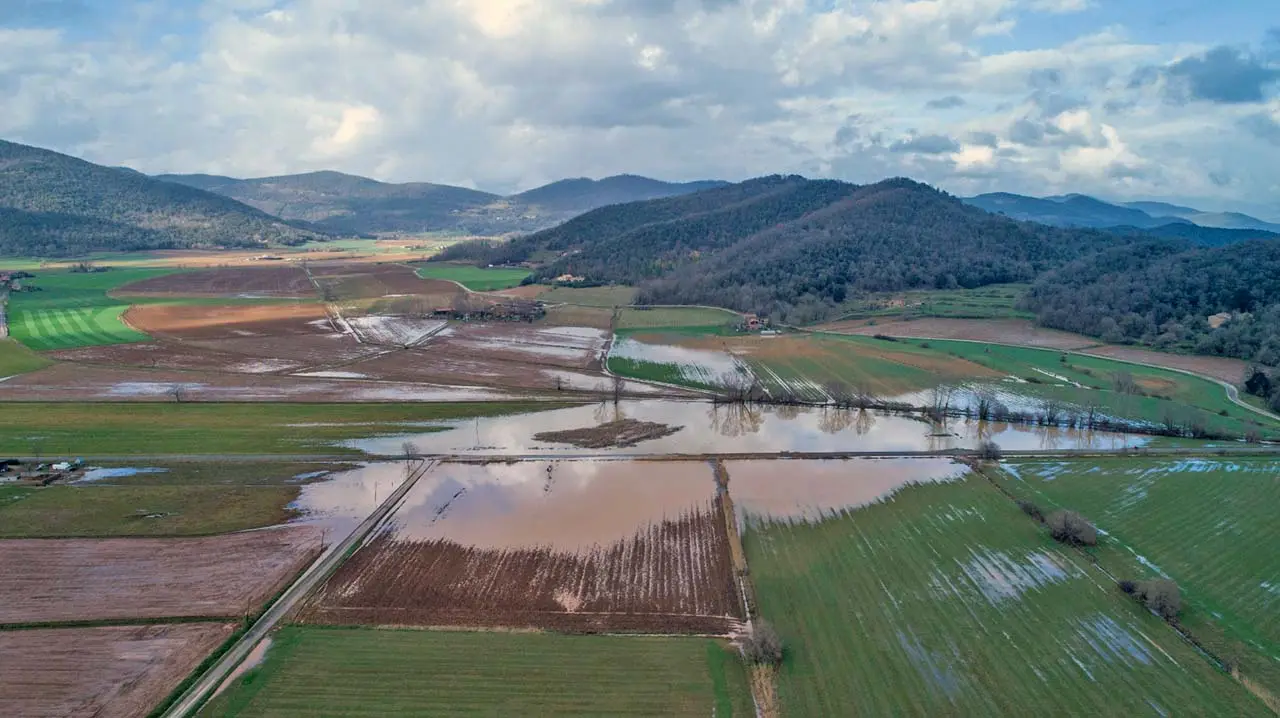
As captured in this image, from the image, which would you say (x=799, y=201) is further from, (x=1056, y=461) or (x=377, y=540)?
(x=377, y=540)

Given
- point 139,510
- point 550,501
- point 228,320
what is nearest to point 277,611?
point 550,501

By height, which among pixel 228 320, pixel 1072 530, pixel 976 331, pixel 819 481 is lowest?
pixel 1072 530

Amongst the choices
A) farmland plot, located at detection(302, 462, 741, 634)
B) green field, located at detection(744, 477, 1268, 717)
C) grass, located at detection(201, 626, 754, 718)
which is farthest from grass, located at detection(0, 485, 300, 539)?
green field, located at detection(744, 477, 1268, 717)

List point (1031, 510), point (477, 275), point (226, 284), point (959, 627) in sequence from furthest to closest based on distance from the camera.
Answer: point (477, 275)
point (226, 284)
point (1031, 510)
point (959, 627)

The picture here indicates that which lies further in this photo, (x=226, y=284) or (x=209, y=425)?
(x=226, y=284)

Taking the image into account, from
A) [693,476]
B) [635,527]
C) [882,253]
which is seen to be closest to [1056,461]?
[693,476]

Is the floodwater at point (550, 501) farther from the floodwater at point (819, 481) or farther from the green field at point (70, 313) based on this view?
the green field at point (70, 313)

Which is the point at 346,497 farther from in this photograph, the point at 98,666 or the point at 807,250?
the point at 807,250
